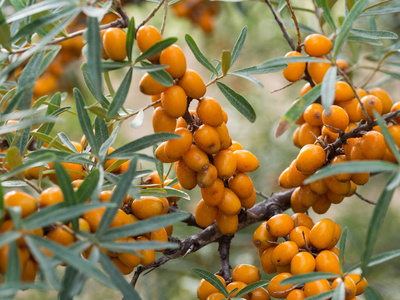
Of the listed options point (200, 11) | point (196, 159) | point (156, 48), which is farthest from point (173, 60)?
point (200, 11)

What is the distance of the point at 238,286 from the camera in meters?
0.75

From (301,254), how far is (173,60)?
36 centimetres

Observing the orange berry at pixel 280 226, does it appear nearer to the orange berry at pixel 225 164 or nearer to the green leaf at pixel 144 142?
the orange berry at pixel 225 164

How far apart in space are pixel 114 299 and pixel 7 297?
1.19 m

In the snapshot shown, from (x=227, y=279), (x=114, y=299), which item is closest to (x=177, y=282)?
(x=114, y=299)

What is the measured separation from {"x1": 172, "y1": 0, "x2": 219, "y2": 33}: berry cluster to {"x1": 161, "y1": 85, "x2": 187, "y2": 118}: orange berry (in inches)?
57.0

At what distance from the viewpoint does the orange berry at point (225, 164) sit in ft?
2.43

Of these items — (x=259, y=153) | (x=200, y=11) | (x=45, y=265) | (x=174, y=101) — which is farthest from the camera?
(x=200, y=11)

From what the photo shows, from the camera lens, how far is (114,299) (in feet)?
5.16

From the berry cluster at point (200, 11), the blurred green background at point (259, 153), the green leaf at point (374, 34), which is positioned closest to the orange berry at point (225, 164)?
the green leaf at point (374, 34)

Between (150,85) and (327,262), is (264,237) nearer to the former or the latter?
(327,262)

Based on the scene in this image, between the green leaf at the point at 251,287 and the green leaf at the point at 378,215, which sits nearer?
the green leaf at the point at 378,215

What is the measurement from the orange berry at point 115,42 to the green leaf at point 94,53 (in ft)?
0.20

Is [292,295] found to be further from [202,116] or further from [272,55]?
[272,55]
